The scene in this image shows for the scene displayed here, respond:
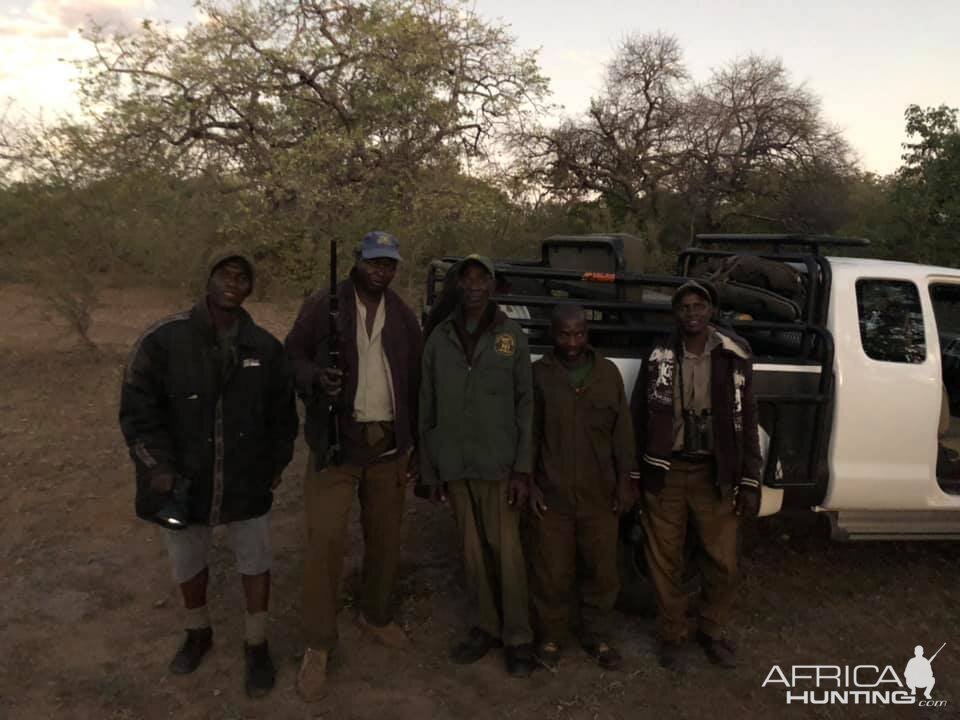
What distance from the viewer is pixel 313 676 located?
2850 mm

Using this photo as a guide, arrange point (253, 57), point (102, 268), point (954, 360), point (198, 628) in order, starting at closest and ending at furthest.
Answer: point (198, 628)
point (954, 360)
point (102, 268)
point (253, 57)

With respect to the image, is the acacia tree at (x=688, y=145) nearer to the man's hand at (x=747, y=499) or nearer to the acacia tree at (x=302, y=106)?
the acacia tree at (x=302, y=106)

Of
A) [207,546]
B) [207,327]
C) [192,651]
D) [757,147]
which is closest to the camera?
[207,327]

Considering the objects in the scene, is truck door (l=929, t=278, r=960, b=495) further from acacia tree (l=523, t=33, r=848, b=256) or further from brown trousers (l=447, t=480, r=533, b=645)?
acacia tree (l=523, t=33, r=848, b=256)

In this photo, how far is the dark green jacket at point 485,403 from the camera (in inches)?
110

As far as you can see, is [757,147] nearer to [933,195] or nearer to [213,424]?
[933,195]

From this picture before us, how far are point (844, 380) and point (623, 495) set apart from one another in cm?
131

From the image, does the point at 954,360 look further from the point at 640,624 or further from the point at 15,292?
the point at 15,292

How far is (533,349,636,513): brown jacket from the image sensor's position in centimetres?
284

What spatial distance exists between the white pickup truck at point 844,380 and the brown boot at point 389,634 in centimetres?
149

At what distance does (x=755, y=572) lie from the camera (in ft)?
13.1

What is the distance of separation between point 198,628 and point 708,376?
248 centimetres

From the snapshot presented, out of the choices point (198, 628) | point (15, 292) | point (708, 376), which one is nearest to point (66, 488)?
point (198, 628)

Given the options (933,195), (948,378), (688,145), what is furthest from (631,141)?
(948,378)
